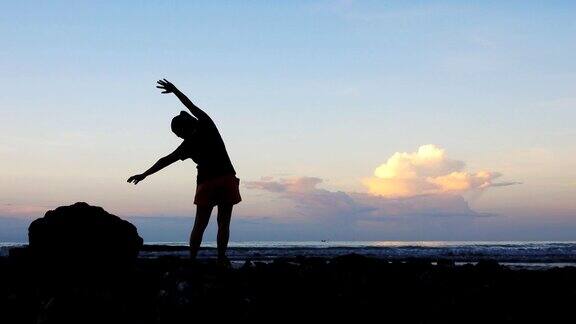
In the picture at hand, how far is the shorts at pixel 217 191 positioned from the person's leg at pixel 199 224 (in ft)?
0.32

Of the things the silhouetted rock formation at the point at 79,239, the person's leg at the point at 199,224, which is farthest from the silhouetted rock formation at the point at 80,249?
the person's leg at the point at 199,224

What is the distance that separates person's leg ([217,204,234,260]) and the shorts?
11 centimetres

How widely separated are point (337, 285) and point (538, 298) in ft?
7.21

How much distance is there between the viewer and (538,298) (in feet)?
25.1

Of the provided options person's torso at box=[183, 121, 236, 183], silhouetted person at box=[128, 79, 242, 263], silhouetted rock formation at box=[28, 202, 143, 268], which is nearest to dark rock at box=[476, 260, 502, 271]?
silhouetted person at box=[128, 79, 242, 263]

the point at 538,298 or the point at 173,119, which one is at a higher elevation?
the point at 173,119

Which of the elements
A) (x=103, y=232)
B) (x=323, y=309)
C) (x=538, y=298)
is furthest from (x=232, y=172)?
(x=538, y=298)

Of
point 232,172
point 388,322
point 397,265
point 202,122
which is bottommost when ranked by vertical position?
point 388,322

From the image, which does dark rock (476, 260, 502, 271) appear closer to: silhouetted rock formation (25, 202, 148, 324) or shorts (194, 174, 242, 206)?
shorts (194, 174, 242, 206)

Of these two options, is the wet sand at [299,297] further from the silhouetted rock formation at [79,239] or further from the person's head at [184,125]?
the person's head at [184,125]

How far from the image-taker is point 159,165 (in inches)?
391

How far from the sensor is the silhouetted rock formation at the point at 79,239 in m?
9.61

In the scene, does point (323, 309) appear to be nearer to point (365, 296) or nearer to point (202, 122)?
point (365, 296)

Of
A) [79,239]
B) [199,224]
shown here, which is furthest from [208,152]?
[79,239]
